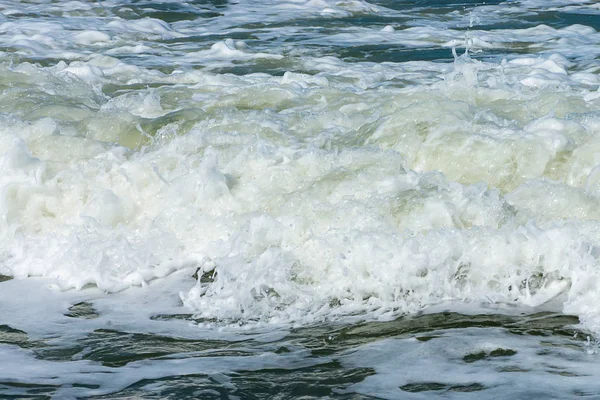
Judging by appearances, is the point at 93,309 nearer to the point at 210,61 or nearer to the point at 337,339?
the point at 337,339

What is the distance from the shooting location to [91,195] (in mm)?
5637

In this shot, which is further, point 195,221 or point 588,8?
point 588,8

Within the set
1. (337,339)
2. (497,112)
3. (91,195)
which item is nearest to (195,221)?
(91,195)

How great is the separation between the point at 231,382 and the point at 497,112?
4.03m

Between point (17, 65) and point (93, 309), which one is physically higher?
point (17, 65)

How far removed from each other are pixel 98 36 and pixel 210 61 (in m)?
2.27

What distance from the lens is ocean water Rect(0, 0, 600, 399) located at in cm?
351

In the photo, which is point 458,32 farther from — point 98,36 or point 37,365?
point 37,365

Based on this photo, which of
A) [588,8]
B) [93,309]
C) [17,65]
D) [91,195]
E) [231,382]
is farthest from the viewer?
[588,8]

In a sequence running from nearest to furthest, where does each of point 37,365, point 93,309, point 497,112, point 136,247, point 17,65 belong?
point 37,365
point 93,309
point 136,247
point 497,112
point 17,65

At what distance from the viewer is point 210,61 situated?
10359mm

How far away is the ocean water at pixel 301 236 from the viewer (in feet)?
11.5

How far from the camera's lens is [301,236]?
490 cm

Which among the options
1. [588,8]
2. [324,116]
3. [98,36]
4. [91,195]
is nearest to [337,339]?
[91,195]
